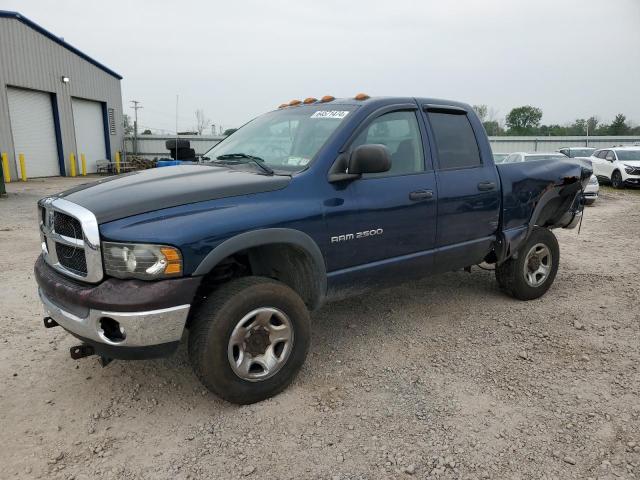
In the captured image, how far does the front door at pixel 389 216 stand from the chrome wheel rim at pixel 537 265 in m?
1.54

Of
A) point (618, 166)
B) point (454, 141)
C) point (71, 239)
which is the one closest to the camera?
point (71, 239)

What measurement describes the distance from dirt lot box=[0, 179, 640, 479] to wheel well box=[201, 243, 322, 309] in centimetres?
65

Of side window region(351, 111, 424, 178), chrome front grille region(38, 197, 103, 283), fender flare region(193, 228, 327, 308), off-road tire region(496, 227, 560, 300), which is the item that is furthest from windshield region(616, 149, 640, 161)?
chrome front grille region(38, 197, 103, 283)

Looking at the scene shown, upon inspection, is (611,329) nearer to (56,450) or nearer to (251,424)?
(251,424)

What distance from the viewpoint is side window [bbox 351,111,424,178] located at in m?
3.54

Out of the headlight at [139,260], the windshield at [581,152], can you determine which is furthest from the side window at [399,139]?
the windshield at [581,152]

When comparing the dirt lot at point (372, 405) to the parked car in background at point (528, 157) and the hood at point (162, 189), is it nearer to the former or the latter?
the hood at point (162, 189)

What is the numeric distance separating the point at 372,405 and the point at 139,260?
168 cm

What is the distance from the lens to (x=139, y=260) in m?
2.48

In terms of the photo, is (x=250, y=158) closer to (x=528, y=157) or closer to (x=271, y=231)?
(x=271, y=231)

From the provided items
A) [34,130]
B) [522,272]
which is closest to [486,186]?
[522,272]

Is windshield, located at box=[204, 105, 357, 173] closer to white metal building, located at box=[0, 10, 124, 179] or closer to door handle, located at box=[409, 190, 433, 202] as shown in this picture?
door handle, located at box=[409, 190, 433, 202]

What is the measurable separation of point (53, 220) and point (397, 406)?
7.96 feet

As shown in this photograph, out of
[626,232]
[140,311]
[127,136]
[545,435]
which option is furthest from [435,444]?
[127,136]
